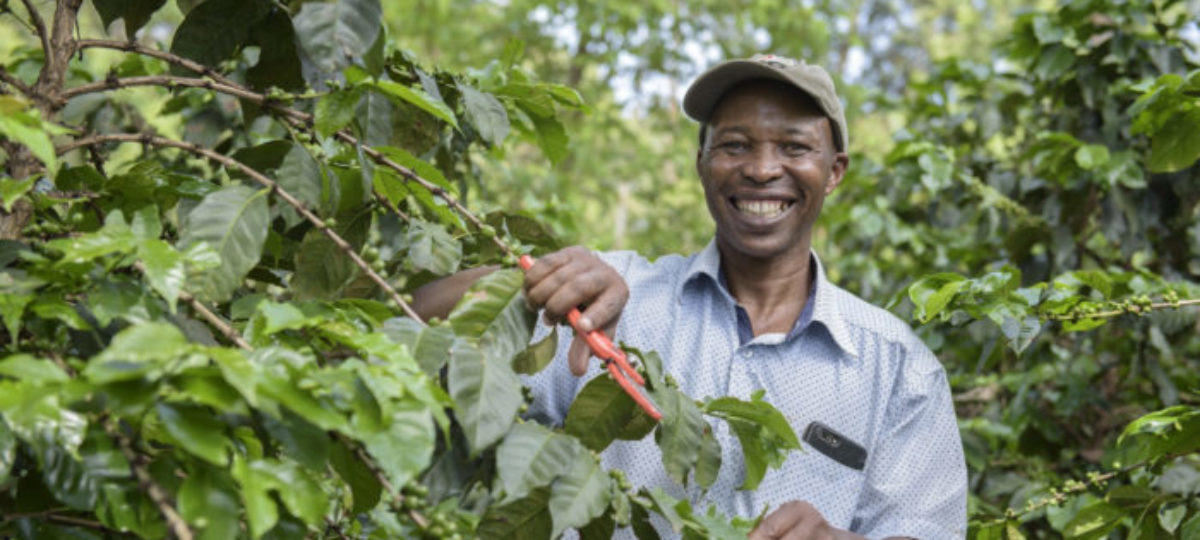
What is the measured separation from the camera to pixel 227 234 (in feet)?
4.05

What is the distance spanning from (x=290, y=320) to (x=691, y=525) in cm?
49

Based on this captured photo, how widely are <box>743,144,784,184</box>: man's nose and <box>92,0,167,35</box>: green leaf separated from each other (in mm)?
1219

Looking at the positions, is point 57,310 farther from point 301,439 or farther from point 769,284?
point 769,284

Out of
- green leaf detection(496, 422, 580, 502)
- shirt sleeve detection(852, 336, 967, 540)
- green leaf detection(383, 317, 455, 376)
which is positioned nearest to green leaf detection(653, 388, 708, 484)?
green leaf detection(496, 422, 580, 502)

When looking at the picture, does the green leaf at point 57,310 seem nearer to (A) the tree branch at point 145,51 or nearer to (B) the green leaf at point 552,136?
(A) the tree branch at point 145,51

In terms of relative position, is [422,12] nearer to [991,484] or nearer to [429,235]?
[991,484]

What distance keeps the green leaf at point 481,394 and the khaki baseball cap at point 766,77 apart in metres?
1.28

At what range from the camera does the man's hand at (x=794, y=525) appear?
1717 mm

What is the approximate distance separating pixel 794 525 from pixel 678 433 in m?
0.53

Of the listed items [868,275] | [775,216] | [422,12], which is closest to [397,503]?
[775,216]

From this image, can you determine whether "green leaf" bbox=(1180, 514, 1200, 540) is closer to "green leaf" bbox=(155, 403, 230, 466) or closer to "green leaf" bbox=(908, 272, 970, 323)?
"green leaf" bbox=(908, 272, 970, 323)

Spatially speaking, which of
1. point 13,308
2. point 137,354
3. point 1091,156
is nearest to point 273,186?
point 13,308

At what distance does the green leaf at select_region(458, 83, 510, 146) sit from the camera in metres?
1.78

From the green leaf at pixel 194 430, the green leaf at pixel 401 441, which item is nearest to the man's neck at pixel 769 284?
the green leaf at pixel 401 441
